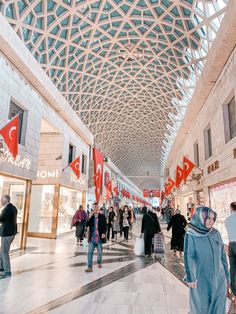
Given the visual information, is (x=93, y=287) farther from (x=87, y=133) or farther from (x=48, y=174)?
(x=87, y=133)

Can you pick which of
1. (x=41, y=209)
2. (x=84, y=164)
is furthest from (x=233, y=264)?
(x=84, y=164)

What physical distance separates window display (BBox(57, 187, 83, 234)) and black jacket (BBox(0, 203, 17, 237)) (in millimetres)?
7862

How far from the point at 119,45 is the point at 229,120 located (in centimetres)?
1022

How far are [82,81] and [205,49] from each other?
917 cm

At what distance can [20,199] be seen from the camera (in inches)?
356

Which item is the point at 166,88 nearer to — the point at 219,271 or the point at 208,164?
the point at 208,164

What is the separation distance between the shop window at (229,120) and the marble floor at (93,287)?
536 centimetres

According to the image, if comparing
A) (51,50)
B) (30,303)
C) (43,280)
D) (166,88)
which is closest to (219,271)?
(30,303)

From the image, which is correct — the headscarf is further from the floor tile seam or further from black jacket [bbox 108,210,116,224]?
black jacket [bbox 108,210,116,224]

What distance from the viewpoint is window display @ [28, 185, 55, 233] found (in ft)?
41.2

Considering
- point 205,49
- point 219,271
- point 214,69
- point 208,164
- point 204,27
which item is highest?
point 204,27

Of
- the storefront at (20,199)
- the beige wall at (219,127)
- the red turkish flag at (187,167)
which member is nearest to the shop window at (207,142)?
the beige wall at (219,127)

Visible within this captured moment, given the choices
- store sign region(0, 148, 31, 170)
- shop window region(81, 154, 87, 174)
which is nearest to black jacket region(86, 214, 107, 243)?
store sign region(0, 148, 31, 170)

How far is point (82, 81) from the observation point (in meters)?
17.5
